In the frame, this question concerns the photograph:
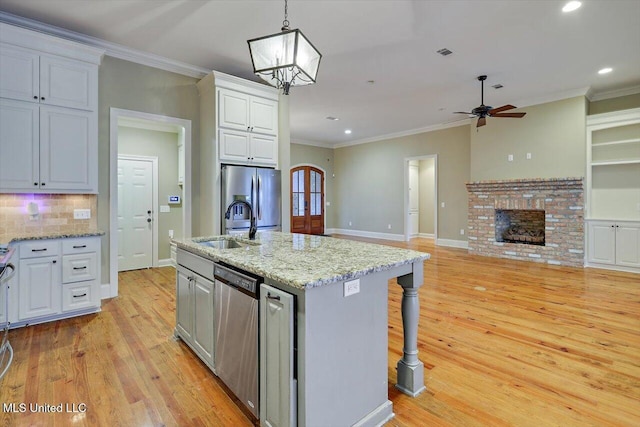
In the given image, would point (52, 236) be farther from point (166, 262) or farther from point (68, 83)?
point (166, 262)

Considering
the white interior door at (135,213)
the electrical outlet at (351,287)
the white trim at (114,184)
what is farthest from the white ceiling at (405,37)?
the electrical outlet at (351,287)

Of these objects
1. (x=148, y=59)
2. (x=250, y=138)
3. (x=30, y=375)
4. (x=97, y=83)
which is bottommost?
(x=30, y=375)

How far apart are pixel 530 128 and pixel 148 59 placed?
662cm

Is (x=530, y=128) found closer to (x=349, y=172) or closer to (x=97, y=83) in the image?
(x=349, y=172)

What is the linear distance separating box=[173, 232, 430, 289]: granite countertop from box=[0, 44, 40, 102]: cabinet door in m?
2.38

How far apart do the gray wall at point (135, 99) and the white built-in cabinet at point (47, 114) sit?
261mm

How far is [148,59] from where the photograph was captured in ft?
13.4

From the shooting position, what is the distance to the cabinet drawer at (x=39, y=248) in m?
3.02

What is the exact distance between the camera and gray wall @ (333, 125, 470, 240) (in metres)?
7.79

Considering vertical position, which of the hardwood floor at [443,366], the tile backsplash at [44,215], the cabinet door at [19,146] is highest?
the cabinet door at [19,146]

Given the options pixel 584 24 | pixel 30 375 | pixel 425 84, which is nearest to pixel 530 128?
pixel 425 84

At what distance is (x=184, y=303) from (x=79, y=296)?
1.60 metres

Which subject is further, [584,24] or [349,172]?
[349,172]

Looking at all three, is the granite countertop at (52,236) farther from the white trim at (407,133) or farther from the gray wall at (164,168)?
the white trim at (407,133)
